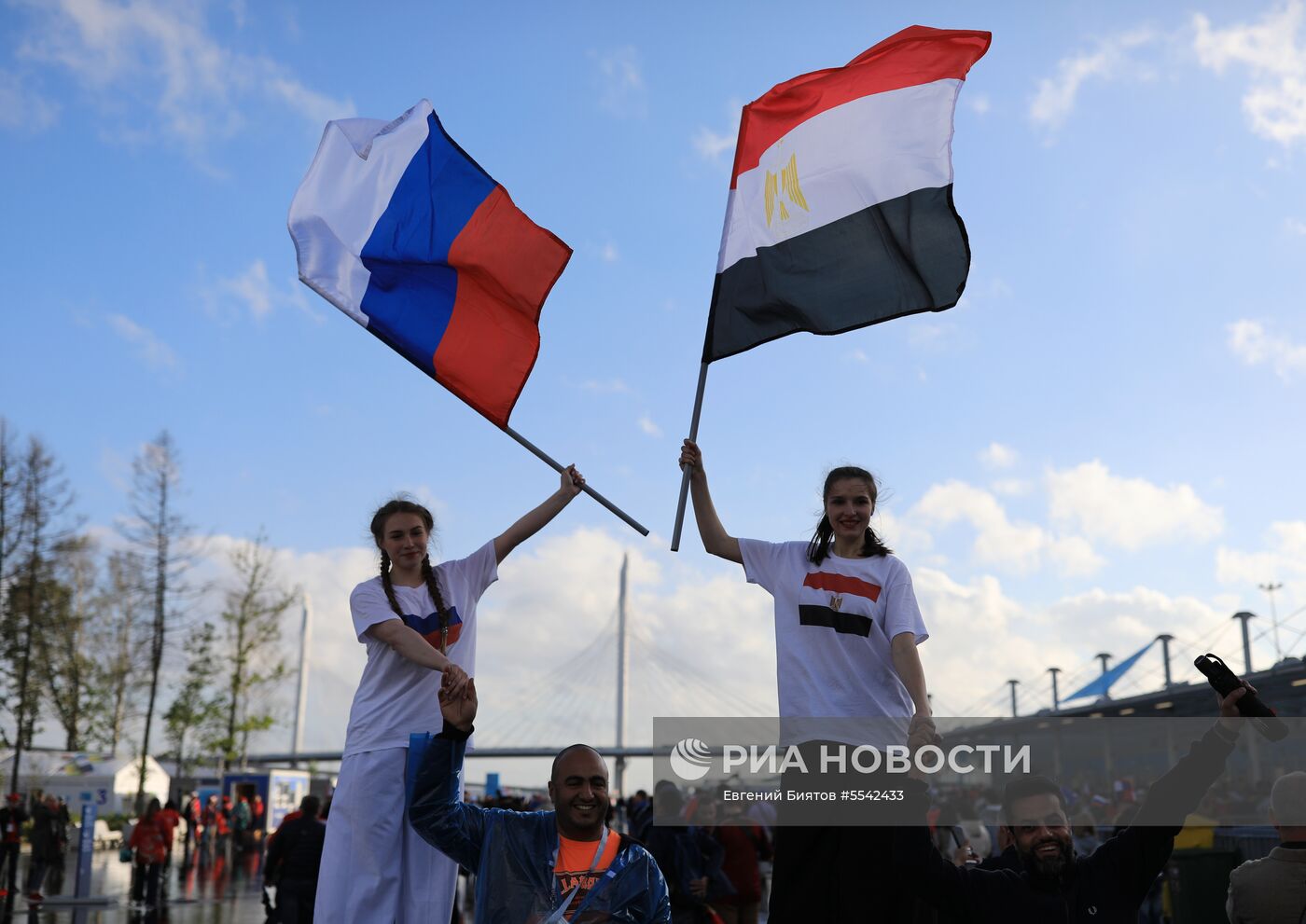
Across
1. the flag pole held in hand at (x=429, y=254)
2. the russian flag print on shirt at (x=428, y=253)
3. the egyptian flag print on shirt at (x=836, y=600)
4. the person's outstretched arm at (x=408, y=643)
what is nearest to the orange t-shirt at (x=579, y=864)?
the person's outstretched arm at (x=408, y=643)

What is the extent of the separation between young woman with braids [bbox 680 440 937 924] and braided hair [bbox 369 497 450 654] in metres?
1.07

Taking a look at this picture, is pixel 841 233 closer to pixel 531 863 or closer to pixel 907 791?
pixel 907 791

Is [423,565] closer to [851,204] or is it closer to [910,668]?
[910,668]

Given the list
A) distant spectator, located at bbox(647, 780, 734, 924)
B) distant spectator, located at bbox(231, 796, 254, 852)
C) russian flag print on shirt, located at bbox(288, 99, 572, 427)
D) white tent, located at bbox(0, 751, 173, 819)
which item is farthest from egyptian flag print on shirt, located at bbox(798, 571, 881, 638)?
white tent, located at bbox(0, 751, 173, 819)

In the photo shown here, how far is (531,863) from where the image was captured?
3.63 metres

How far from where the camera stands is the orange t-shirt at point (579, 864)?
Answer: 11.8 ft

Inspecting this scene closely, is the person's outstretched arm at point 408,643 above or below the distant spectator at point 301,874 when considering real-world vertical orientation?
above

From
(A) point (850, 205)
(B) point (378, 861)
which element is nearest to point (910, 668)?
(B) point (378, 861)

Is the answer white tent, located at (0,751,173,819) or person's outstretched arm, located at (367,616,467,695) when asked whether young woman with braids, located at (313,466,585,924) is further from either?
white tent, located at (0,751,173,819)

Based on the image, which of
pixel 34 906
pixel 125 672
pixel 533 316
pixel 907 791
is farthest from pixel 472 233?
pixel 125 672

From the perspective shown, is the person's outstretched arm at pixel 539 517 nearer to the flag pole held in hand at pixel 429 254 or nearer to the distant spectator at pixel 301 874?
the flag pole held in hand at pixel 429 254

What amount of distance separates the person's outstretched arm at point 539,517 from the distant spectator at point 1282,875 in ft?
9.22

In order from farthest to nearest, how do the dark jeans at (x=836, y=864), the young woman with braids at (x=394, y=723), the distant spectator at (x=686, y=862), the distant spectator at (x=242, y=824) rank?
the distant spectator at (x=242, y=824), the distant spectator at (x=686, y=862), the young woman with braids at (x=394, y=723), the dark jeans at (x=836, y=864)

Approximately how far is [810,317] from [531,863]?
272 cm
